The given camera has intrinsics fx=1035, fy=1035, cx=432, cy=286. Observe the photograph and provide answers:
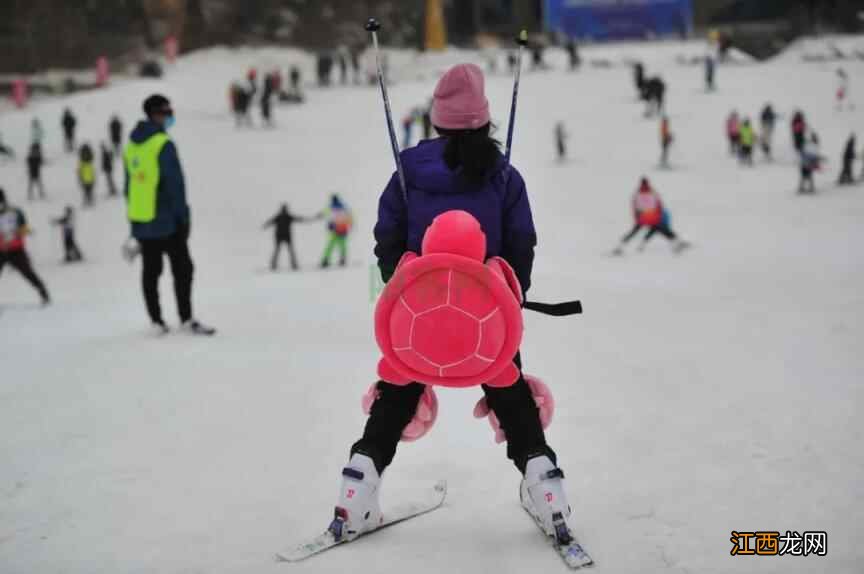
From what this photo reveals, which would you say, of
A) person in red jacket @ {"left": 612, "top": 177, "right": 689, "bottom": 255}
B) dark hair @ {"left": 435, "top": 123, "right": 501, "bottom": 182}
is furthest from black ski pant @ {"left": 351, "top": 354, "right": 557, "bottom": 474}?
person in red jacket @ {"left": 612, "top": 177, "right": 689, "bottom": 255}

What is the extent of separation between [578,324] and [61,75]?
38294 mm

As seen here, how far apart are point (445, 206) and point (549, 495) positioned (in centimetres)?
87

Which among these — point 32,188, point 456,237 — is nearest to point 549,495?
point 456,237

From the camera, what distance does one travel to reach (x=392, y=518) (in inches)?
129

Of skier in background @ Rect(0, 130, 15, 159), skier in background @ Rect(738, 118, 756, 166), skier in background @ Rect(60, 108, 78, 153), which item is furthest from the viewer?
skier in background @ Rect(60, 108, 78, 153)

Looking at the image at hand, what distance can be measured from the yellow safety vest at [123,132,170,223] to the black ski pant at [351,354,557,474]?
3466mm

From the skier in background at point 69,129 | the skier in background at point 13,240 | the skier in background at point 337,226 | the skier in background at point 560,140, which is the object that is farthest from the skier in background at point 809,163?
the skier in background at point 69,129

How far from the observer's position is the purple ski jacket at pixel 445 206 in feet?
9.41

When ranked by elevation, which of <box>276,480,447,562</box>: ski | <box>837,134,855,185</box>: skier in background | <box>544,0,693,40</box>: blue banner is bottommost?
<box>837,134,855,185</box>: skier in background

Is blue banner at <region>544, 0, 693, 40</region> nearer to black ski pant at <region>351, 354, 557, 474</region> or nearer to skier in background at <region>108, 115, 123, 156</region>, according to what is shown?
skier in background at <region>108, 115, 123, 156</region>

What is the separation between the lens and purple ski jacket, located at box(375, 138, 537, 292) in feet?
9.41

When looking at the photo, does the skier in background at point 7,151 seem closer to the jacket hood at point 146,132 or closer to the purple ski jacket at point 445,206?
the jacket hood at point 146,132

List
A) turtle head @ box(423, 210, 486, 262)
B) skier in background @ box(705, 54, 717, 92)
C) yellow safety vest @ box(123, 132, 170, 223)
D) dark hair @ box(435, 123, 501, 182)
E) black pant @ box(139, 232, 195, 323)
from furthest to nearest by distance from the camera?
skier in background @ box(705, 54, 717, 92), black pant @ box(139, 232, 195, 323), yellow safety vest @ box(123, 132, 170, 223), dark hair @ box(435, 123, 501, 182), turtle head @ box(423, 210, 486, 262)

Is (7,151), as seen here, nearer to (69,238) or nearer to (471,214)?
(69,238)
